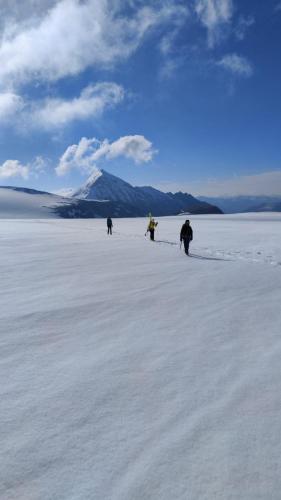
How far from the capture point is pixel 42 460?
3.27 meters

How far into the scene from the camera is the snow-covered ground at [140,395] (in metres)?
3.09

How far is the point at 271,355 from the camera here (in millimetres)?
5414

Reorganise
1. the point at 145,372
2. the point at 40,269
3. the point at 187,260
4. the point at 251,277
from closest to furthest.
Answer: the point at 145,372
the point at 251,277
the point at 40,269
the point at 187,260

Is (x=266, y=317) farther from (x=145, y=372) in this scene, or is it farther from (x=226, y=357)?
(x=145, y=372)

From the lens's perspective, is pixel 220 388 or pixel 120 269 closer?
pixel 220 388

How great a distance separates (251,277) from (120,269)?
4780 millimetres

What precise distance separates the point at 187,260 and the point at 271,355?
975 cm

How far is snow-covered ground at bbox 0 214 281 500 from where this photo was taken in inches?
122

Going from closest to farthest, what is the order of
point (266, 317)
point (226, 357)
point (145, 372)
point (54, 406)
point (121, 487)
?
point (121, 487)
point (54, 406)
point (145, 372)
point (226, 357)
point (266, 317)

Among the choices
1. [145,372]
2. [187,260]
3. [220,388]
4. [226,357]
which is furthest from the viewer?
[187,260]

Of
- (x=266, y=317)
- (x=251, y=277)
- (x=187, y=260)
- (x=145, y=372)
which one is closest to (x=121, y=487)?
(x=145, y=372)

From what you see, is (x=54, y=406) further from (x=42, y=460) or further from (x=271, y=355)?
(x=271, y=355)

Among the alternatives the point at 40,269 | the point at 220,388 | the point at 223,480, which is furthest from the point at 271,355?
the point at 40,269

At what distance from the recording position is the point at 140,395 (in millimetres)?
4309
